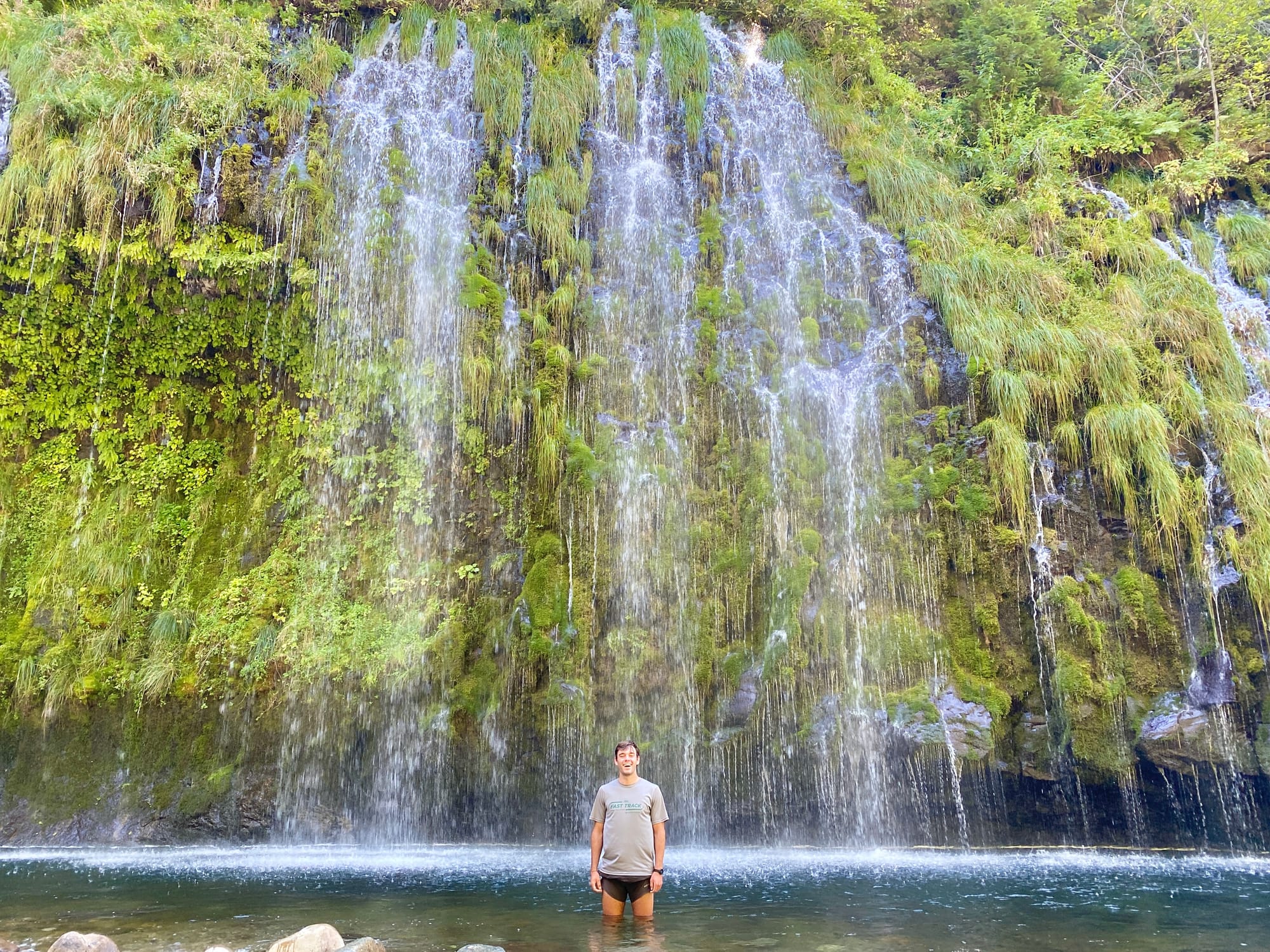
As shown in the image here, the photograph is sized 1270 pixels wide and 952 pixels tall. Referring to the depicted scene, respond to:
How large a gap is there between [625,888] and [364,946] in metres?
1.47

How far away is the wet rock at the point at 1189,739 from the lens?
8578 mm

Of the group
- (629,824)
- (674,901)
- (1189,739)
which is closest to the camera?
(629,824)

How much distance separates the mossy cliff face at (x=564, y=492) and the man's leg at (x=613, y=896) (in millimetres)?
4375

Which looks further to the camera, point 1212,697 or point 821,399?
point 821,399

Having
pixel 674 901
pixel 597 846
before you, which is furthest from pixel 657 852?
pixel 674 901

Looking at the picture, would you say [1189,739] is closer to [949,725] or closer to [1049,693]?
[1049,693]

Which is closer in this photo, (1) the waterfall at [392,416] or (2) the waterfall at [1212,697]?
(2) the waterfall at [1212,697]

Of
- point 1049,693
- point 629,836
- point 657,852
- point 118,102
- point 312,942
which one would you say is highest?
point 118,102

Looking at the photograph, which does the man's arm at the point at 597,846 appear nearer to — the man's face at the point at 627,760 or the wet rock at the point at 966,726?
the man's face at the point at 627,760

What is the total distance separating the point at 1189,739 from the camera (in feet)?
28.3

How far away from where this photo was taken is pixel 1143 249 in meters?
11.7

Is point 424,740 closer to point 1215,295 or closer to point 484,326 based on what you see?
point 484,326

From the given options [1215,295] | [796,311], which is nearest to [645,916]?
A: [796,311]

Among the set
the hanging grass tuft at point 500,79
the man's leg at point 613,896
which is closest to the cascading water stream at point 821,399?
the hanging grass tuft at point 500,79
